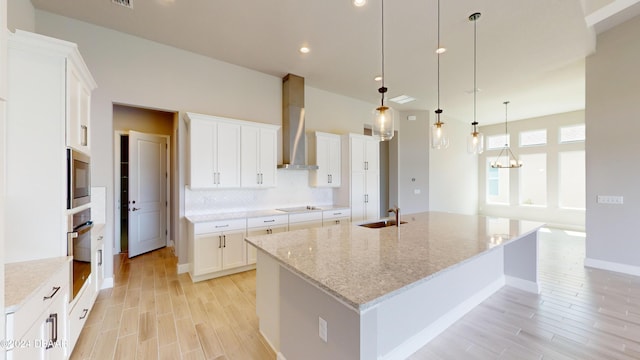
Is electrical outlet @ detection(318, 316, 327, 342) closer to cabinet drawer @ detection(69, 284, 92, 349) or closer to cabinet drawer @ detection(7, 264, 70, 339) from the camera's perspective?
cabinet drawer @ detection(7, 264, 70, 339)

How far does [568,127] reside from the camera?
7344 mm

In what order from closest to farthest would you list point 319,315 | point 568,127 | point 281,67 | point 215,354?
point 319,315
point 215,354
point 281,67
point 568,127

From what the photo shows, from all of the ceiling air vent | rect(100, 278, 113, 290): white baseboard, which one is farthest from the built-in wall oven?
the ceiling air vent

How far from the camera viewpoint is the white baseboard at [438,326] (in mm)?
2018

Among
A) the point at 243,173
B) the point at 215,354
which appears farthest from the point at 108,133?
the point at 215,354

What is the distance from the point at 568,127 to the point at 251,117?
29.7 feet

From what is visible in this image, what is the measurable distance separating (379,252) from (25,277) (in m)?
2.24

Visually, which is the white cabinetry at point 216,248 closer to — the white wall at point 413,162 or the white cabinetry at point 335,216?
the white cabinetry at point 335,216

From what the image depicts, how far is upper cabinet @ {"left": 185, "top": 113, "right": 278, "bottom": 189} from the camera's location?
11.8ft

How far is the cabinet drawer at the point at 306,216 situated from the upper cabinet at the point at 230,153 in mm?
669

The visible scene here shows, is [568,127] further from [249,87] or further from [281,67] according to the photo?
[249,87]

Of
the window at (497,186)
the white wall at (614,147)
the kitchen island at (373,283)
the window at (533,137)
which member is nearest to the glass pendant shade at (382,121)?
the kitchen island at (373,283)

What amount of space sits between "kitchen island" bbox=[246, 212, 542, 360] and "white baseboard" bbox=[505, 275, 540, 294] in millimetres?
12

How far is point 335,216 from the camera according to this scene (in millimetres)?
4750
